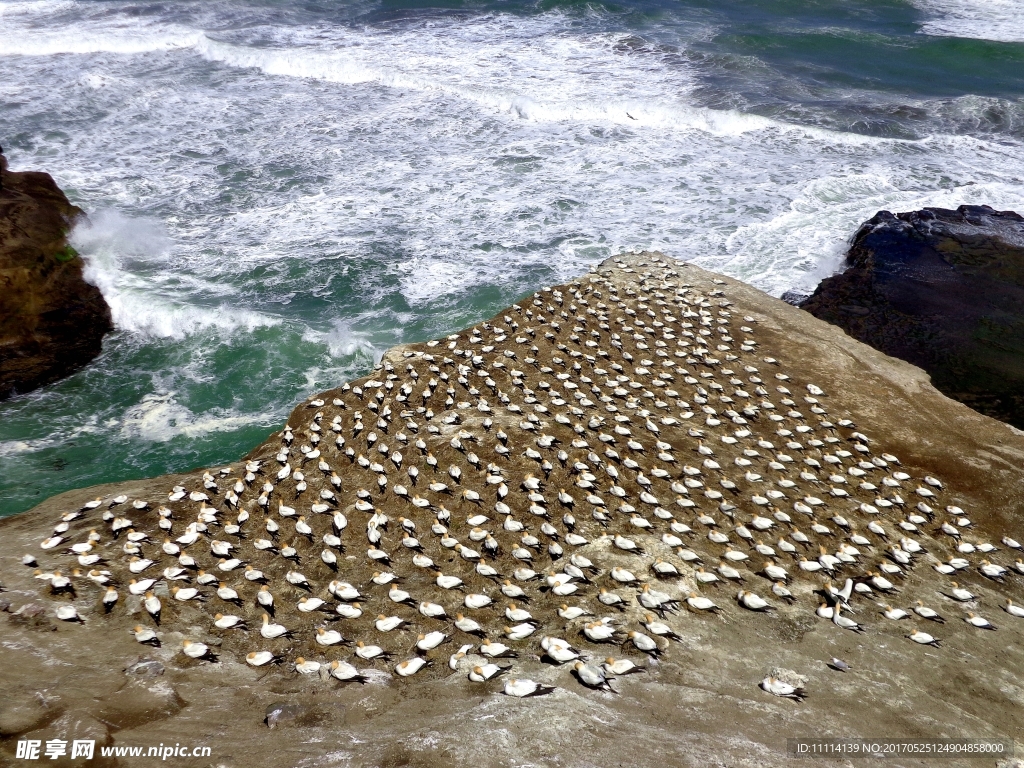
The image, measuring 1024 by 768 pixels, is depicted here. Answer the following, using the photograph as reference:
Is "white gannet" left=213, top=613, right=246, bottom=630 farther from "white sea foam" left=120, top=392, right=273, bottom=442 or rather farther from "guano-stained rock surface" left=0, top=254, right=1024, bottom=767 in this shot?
"white sea foam" left=120, top=392, right=273, bottom=442

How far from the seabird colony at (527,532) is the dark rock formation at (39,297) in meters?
7.30

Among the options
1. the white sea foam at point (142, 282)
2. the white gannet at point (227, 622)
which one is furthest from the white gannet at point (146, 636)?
the white sea foam at point (142, 282)

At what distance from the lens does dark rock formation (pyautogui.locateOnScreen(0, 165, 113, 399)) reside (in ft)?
55.0

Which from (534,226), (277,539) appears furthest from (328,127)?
(277,539)

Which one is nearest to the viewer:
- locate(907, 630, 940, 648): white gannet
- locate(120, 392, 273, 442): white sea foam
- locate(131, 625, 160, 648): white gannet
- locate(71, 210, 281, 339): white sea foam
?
locate(131, 625, 160, 648): white gannet

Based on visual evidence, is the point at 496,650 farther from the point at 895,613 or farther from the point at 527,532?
the point at 895,613

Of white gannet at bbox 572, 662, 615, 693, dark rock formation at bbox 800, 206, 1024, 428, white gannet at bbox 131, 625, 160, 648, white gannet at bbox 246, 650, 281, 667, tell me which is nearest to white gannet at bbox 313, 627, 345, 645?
white gannet at bbox 246, 650, 281, 667

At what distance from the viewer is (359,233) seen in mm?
24672

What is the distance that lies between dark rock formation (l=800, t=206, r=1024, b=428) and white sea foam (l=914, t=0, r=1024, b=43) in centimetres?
3074

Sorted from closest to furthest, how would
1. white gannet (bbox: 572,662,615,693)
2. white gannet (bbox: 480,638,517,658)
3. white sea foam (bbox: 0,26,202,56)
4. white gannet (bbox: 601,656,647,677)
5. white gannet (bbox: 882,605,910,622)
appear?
1. white gannet (bbox: 572,662,615,693)
2. white gannet (bbox: 601,656,647,677)
3. white gannet (bbox: 480,638,517,658)
4. white gannet (bbox: 882,605,910,622)
5. white sea foam (bbox: 0,26,202,56)

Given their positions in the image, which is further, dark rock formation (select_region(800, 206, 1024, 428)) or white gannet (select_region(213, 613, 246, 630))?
dark rock formation (select_region(800, 206, 1024, 428))

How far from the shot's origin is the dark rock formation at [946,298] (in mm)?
16703

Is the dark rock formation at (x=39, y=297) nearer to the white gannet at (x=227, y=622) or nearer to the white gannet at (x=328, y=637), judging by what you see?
the white gannet at (x=227, y=622)

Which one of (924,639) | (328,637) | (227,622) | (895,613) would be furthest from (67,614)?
(924,639)
